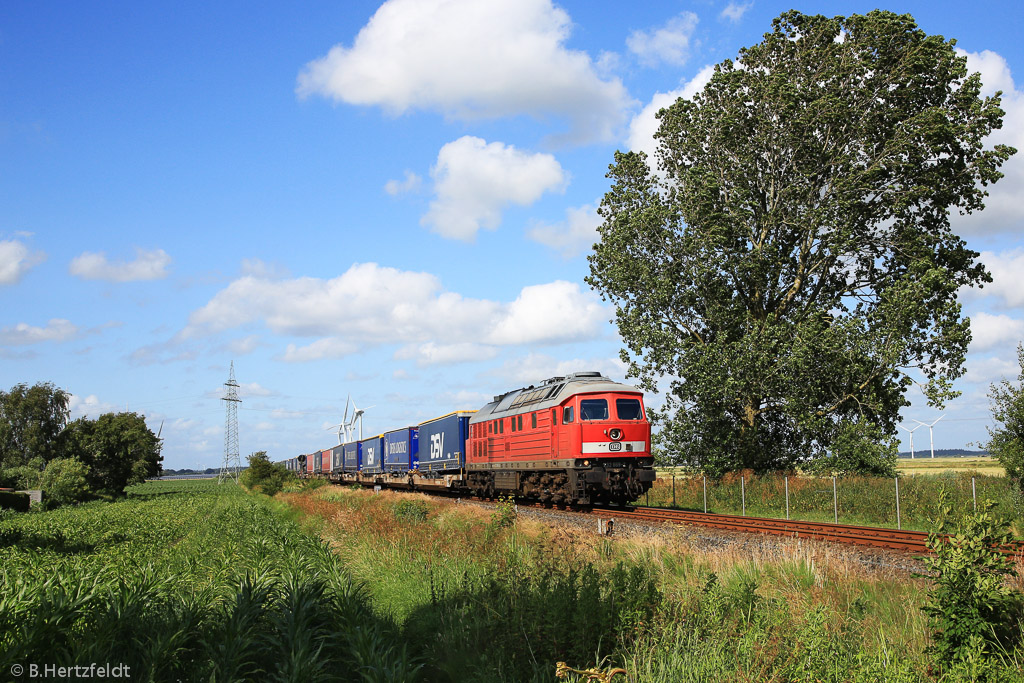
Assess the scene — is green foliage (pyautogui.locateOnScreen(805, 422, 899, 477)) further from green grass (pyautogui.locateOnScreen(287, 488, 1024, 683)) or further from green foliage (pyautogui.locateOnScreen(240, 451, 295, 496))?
green foliage (pyautogui.locateOnScreen(240, 451, 295, 496))

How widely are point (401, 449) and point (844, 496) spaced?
33.3m

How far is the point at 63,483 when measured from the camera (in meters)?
63.3

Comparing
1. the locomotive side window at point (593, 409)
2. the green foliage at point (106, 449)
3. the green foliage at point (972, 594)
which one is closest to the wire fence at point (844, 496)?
the locomotive side window at point (593, 409)

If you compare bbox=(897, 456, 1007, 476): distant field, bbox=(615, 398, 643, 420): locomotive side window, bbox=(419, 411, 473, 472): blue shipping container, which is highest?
bbox=(615, 398, 643, 420): locomotive side window

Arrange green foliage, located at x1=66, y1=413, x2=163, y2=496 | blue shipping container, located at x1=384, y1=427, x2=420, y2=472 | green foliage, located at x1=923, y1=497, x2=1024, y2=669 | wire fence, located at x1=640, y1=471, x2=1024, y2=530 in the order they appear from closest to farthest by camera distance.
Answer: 1. green foliage, located at x1=923, y1=497, x2=1024, y2=669
2. wire fence, located at x1=640, y1=471, x2=1024, y2=530
3. blue shipping container, located at x1=384, y1=427, x2=420, y2=472
4. green foliage, located at x1=66, y1=413, x2=163, y2=496

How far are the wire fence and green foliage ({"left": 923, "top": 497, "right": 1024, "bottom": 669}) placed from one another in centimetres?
1373

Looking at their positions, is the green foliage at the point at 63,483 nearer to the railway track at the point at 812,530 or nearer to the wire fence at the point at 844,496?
the wire fence at the point at 844,496

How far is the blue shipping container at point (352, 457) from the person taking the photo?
71762mm

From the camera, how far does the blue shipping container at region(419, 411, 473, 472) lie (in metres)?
41.0

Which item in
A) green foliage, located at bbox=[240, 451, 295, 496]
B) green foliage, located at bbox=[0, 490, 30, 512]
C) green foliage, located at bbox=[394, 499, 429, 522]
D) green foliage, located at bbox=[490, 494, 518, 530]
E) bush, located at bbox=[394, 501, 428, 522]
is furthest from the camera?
green foliage, located at bbox=[240, 451, 295, 496]

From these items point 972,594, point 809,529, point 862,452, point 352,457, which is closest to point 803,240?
point 862,452

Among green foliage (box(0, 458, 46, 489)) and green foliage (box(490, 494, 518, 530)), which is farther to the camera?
green foliage (box(0, 458, 46, 489))

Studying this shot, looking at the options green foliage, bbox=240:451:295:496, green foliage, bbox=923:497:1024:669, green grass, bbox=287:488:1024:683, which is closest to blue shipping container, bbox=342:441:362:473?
green foliage, bbox=240:451:295:496

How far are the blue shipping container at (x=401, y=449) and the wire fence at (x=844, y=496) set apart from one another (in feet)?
70.0
